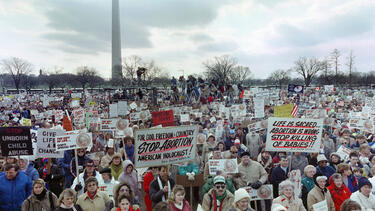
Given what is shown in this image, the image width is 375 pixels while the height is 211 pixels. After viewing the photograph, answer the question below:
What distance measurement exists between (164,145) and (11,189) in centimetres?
285

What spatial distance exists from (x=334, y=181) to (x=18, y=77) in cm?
7611

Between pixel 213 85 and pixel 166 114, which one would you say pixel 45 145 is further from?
pixel 213 85

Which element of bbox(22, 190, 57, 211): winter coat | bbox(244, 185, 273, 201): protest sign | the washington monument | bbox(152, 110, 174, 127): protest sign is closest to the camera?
bbox(22, 190, 57, 211): winter coat

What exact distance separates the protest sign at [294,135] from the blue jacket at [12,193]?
16.4 ft

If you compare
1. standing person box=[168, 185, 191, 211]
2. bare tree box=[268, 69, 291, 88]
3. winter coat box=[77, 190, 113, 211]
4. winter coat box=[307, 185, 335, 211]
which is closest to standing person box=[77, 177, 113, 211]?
winter coat box=[77, 190, 113, 211]

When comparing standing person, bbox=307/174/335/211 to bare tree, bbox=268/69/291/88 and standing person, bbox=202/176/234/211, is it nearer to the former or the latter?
standing person, bbox=202/176/234/211

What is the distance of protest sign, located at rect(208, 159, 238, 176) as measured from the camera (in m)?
6.21

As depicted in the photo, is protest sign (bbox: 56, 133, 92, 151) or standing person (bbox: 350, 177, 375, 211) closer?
standing person (bbox: 350, 177, 375, 211)

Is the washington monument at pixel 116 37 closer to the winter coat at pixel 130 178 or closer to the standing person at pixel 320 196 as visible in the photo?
the winter coat at pixel 130 178

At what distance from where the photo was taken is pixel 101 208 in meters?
4.72

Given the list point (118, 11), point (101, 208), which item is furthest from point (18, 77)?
point (101, 208)

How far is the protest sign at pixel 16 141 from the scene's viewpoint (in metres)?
6.34

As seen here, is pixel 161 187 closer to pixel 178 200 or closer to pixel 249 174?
pixel 178 200

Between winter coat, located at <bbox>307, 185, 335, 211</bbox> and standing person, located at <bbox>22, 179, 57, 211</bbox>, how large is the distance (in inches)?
170
